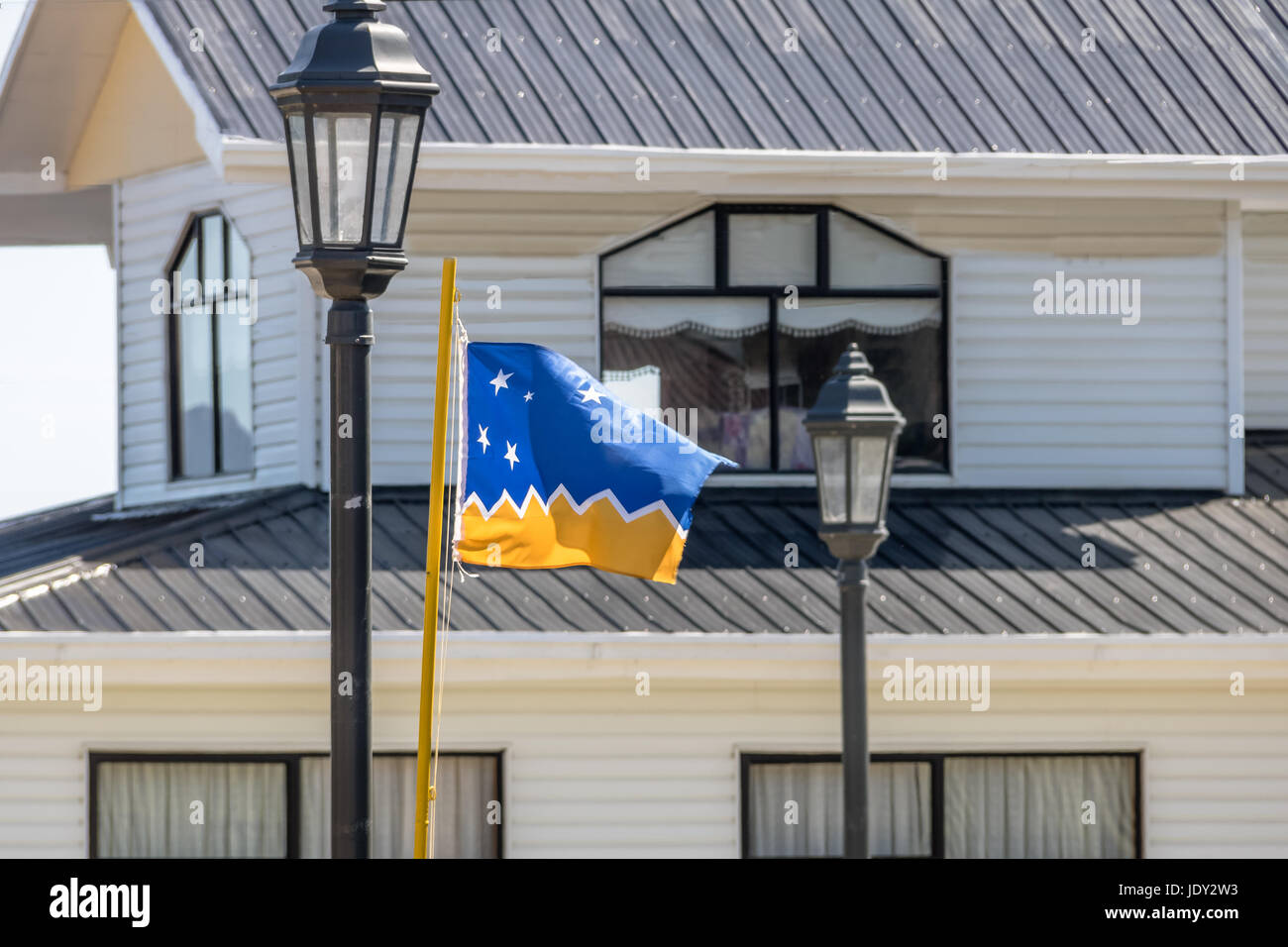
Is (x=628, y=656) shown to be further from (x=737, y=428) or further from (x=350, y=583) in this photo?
(x=350, y=583)

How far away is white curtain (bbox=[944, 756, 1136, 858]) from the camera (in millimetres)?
12773

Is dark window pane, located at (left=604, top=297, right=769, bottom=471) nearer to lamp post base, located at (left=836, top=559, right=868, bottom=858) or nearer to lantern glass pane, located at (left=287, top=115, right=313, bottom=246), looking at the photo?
lamp post base, located at (left=836, top=559, right=868, bottom=858)

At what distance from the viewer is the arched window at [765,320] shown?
541 inches

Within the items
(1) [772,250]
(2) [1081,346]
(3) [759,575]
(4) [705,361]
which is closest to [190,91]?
(4) [705,361]

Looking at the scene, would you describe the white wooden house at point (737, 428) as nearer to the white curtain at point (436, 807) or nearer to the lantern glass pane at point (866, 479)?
the white curtain at point (436, 807)

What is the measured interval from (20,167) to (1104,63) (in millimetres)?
8151

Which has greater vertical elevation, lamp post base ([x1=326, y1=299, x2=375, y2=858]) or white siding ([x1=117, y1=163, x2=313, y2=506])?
white siding ([x1=117, y1=163, x2=313, y2=506])

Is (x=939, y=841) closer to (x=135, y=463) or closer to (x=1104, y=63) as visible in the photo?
(x=1104, y=63)

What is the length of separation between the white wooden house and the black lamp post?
182 inches

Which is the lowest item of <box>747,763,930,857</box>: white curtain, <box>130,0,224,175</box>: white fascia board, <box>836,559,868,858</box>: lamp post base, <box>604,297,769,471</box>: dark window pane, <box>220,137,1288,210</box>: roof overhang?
<box>747,763,930,857</box>: white curtain

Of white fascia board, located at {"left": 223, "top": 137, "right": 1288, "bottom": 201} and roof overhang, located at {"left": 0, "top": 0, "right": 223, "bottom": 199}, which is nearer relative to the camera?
white fascia board, located at {"left": 223, "top": 137, "right": 1288, "bottom": 201}

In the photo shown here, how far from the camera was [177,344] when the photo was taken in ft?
48.6

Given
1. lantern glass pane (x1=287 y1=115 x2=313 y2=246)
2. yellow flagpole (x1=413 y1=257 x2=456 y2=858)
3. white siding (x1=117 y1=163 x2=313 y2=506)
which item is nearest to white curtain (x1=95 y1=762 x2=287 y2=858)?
white siding (x1=117 y1=163 x2=313 y2=506)
